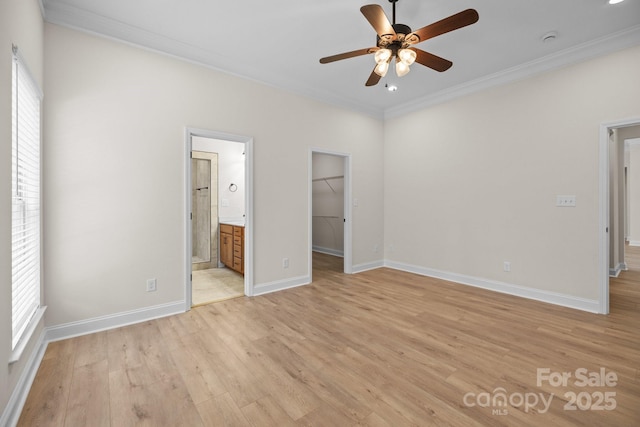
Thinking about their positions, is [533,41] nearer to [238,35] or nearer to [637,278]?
[238,35]

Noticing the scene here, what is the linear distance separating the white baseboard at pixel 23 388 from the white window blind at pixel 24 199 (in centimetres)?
25

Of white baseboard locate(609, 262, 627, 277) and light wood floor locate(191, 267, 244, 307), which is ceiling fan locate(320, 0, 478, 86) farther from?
white baseboard locate(609, 262, 627, 277)

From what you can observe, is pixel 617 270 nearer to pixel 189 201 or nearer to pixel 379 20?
pixel 379 20

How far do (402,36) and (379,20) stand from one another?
314 mm

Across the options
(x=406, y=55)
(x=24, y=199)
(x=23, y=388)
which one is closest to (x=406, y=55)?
(x=406, y=55)

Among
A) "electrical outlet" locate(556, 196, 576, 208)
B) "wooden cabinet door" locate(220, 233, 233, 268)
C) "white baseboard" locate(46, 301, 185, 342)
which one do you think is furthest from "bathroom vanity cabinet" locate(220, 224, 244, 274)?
"electrical outlet" locate(556, 196, 576, 208)

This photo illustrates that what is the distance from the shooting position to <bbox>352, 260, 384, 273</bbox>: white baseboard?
498cm

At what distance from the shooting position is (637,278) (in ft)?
14.6

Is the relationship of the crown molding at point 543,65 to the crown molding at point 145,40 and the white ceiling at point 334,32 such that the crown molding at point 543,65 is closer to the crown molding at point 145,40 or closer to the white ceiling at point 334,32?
the white ceiling at point 334,32

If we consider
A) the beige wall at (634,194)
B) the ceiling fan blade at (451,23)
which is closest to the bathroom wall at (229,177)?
the ceiling fan blade at (451,23)

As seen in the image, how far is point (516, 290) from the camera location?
3736 mm

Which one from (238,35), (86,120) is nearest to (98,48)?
(86,120)

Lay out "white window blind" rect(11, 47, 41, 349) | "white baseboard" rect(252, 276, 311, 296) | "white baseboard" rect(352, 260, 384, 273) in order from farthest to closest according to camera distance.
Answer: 1. "white baseboard" rect(352, 260, 384, 273)
2. "white baseboard" rect(252, 276, 311, 296)
3. "white window blind" rect(11, 47, 41, 349)

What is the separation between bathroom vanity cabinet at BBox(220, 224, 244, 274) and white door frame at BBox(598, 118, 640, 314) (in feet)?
14.6
